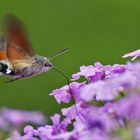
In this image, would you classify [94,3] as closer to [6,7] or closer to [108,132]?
[6,7]

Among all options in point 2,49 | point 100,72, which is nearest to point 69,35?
point 2,49

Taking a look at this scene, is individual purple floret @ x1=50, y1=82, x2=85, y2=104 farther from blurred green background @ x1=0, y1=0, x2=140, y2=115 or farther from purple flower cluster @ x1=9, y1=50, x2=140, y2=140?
blurred green background @ x1=0, y1=0, x2=140, y2=115

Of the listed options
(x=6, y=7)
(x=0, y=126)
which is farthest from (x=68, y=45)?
(x=0, y=126)

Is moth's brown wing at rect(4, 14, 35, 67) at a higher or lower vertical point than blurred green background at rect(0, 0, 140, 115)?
higher

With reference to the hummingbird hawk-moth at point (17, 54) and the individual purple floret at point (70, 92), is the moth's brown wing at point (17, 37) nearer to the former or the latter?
the hummingbird hawk-moth at point (17, 54)

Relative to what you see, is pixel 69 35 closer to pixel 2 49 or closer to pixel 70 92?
pixel 2 49

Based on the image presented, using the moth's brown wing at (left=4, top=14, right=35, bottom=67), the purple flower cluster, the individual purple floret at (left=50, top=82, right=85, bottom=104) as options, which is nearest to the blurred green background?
the moth's brown wing at (left=4, top=14, right=35, bottom=67)

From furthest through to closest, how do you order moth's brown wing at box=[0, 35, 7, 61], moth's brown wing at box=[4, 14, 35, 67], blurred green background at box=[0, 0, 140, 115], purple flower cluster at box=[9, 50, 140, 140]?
1. blurred green background at box=[0, 0, 140, 115]
2. moth's brown wing at box=[0, 35, 7, 61]
3. moth's brown wing at box=[4, 14, 35, 67]
4. purple flower cluster at box=[9, 50, 140, 140]
